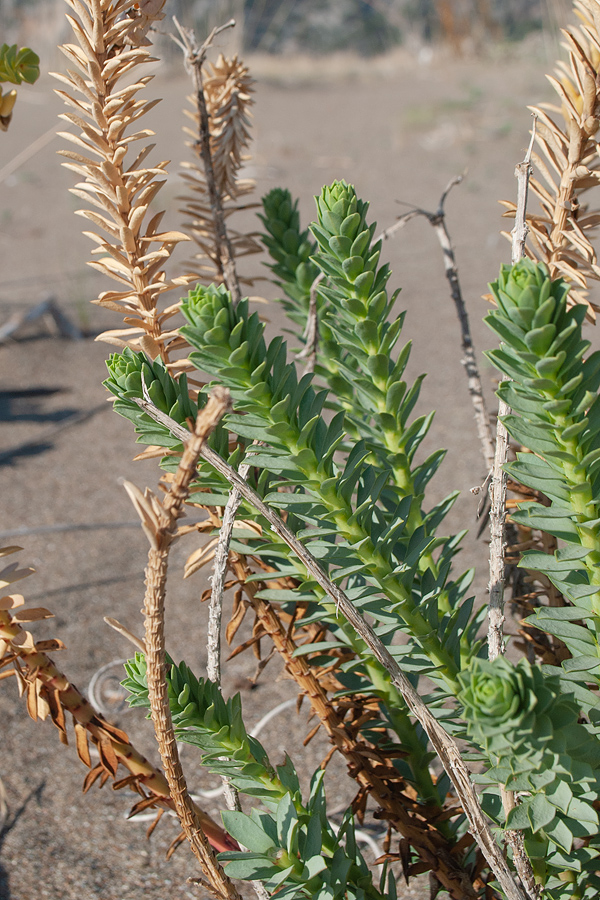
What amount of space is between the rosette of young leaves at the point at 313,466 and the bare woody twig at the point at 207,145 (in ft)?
0.74

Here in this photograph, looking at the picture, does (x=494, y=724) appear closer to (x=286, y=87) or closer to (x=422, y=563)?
(x=422, y=563)

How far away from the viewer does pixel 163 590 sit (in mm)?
407

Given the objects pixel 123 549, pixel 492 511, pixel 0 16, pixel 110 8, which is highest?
pixel 0 16

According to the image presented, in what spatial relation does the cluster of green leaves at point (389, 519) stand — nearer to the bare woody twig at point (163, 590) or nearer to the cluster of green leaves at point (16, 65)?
the bare woody twig at point (163, 590)

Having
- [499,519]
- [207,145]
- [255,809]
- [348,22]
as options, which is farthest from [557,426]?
[348,22]

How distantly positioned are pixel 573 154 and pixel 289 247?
0.91 ft

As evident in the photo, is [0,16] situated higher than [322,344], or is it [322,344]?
[0,16]

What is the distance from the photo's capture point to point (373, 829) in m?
0.92

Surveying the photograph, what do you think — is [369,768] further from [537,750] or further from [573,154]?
[573,154]

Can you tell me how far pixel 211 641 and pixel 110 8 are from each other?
1.47 ft

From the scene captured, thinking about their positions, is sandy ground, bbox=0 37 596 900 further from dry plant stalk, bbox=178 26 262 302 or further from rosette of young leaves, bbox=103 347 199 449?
rosette of young leaves, bbox=103 347 199 449

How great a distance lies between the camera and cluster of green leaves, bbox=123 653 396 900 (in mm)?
478

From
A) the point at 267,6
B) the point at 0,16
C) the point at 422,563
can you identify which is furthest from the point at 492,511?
the point at 267,6

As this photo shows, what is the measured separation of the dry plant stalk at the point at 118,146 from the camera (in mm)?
514
